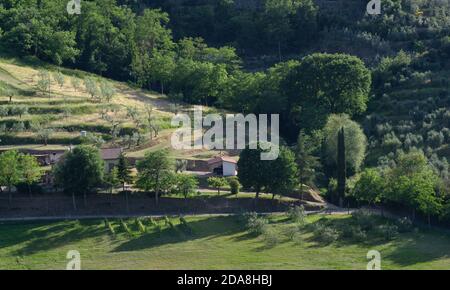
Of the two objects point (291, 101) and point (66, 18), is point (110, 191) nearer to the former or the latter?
point (291, 101)

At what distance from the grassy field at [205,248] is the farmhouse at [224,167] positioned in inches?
356

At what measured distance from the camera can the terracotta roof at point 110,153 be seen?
65494 mm

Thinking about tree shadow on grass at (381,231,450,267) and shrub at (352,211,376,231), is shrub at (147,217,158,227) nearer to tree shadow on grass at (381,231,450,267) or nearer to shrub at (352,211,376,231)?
shrub at (352,211,376,231)

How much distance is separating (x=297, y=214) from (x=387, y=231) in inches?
280

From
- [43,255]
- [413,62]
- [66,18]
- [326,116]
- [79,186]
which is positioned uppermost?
[66,18]

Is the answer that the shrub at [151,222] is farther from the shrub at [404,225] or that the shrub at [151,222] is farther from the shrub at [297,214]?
the shrub at [404,225]

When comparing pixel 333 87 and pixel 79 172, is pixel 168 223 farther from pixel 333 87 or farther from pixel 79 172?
pixel 333 87

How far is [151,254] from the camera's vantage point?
5162 cm

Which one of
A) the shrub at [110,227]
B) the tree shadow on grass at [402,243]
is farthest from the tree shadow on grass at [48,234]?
the tree shadow on grass at [402,243]

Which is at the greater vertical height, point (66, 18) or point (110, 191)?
point (66, 18)

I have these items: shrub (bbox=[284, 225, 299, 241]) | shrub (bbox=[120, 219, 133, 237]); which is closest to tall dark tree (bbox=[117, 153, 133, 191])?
shrub (bbox=[120, 219, 133, 237])

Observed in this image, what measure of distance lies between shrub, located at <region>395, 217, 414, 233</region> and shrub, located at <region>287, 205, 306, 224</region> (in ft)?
24.7

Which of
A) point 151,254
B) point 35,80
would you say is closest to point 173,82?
point 35,80

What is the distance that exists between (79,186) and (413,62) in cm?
4685
